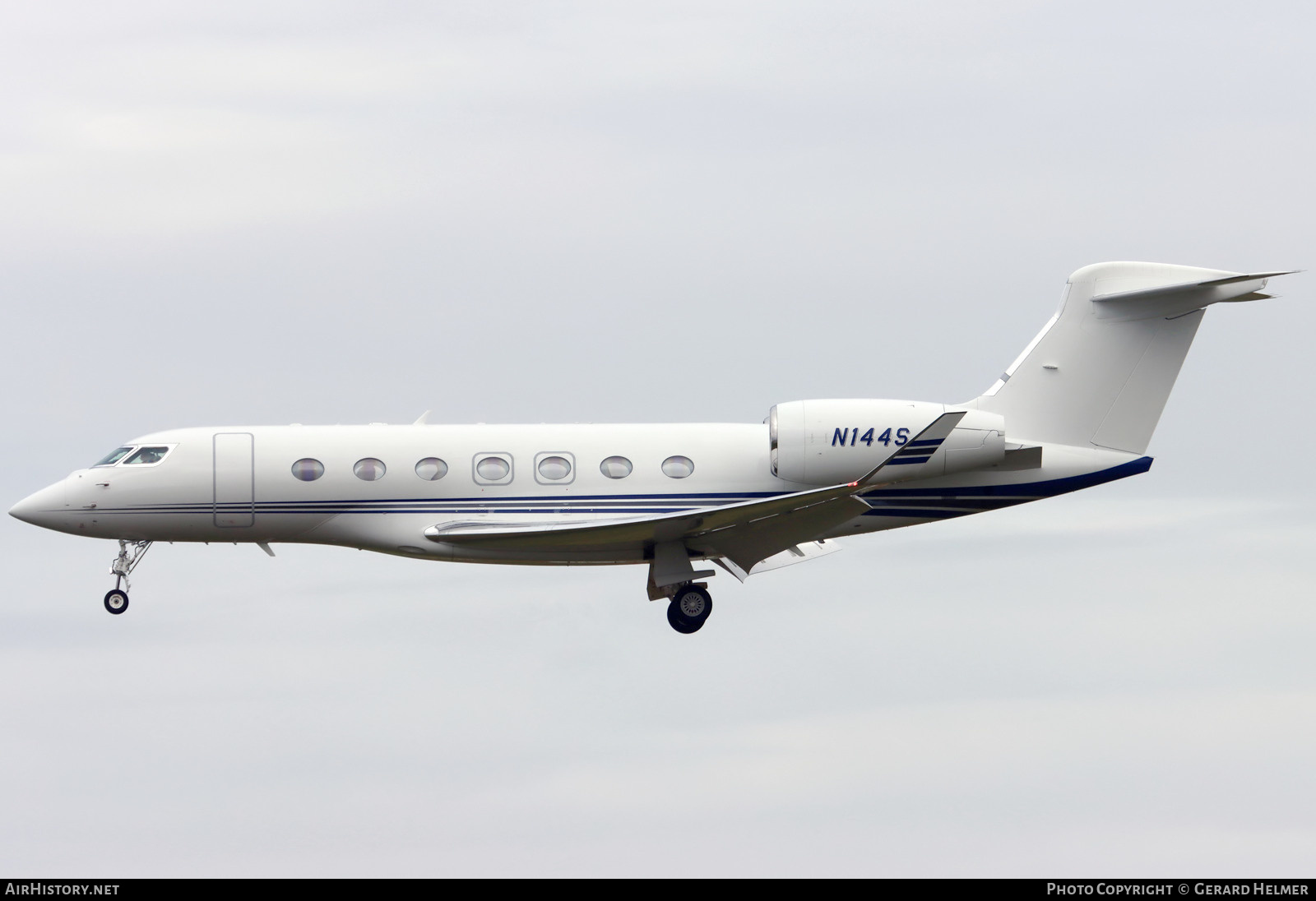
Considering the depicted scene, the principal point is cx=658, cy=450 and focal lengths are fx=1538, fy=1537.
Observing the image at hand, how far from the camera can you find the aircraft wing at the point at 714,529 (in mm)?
21688

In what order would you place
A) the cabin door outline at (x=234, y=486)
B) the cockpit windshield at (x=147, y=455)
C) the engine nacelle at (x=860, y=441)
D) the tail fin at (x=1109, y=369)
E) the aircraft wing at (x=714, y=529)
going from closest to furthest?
1. the aircraft wing at (x=714, y=529)
2. the engine nacelle at (x=860, y=441)
3. the cabin door outline at (x=234, y=486)
4. the tail fin at (x=1109, y=369)
5. the cockpit windshield at (x=147, y=455)

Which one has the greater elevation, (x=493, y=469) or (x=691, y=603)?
(x=493, y=469)

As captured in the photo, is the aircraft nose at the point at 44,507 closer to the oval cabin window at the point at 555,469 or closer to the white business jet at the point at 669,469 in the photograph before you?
the white business jet at the point at 669,469

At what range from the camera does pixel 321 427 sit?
938 inches

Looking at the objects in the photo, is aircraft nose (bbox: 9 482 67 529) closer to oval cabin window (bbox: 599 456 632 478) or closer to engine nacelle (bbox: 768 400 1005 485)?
oval cabin window (bbox: 599 456 632 478)

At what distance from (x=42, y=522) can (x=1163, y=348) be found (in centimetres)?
1756

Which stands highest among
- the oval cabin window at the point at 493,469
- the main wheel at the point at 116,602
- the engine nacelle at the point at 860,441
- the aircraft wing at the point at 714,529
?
the oval cabin window at the point at 493,469

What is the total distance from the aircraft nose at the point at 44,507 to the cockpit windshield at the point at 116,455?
0.74 meters

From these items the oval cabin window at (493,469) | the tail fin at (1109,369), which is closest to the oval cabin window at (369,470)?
the oval cabin window at (493,469)

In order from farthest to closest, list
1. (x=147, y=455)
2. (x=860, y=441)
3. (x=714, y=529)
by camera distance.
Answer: (x=147, y=455)
(x=860, y=441)
(x=714, y=529)

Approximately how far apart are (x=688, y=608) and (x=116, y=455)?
9278mm

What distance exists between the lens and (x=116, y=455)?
24094mm

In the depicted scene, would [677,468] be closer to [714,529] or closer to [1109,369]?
[714,529]

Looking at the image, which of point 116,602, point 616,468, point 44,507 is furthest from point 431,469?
point 44,507
